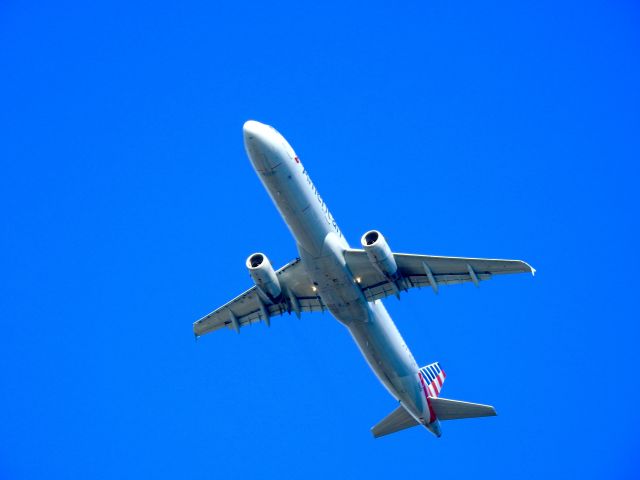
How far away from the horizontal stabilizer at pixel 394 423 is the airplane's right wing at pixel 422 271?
10140 mm

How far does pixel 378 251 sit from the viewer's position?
37.5 m

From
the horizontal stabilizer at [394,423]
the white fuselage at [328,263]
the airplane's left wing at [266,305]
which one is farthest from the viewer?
the horizontal stabilizer at [394,423]

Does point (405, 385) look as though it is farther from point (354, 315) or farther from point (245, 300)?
point (245, 300)

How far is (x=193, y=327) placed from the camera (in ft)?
147

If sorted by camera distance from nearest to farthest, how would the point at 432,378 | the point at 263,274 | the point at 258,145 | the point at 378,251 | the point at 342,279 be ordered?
the point at 258,145, the point at 378,251, the point at 342,279, the point at 263,274, the point at 432,378

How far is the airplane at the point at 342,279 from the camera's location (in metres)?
35.9

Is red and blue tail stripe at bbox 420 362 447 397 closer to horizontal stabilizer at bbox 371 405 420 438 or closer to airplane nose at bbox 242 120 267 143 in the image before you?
horizontal stabilizer at bbox 371 405 420 438

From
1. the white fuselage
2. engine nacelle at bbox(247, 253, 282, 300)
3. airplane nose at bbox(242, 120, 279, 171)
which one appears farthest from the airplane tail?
airplane nose at bbox(242, 120, 279, 171)

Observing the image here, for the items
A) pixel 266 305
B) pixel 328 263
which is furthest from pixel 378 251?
pixel 266 305

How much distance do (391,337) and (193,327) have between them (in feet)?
38.5

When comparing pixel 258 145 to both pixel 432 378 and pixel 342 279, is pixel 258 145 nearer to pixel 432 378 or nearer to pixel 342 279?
pixel 342 279

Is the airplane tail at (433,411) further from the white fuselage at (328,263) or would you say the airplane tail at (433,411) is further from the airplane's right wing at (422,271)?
the airplane's right wing at (422,271)

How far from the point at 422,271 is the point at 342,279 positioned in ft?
14.3

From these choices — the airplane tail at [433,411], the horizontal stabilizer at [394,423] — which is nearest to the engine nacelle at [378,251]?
the airplane tail at [433,411]
